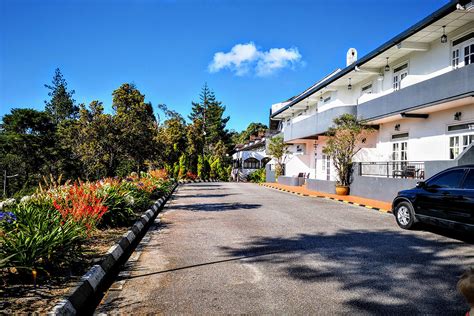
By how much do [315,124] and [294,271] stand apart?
1850cm

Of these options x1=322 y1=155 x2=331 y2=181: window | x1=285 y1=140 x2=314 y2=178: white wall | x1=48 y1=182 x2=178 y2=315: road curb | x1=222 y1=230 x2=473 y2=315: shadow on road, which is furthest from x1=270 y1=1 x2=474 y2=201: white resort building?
x1=48 y1=182 x2=178 y2=315: road curb

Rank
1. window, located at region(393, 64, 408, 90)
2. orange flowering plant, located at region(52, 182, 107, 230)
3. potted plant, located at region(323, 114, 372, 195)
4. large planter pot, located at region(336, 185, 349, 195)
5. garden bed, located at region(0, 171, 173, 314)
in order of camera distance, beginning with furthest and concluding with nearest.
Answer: large planter pot, located at region(336, 185, 349, 195)
potted plant, located at region(323, 114, 372, 195)
window, located at region(393, 64, 408, 90)
orange flowering plant, located at region(52, 182, 107, 230)
garden bed, located at region(0, 171, 173, 314)

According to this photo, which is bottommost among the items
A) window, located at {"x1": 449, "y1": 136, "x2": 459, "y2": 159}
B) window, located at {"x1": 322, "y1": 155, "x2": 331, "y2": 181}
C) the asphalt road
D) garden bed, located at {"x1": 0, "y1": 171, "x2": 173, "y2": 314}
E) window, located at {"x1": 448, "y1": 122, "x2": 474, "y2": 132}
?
the asphalt road

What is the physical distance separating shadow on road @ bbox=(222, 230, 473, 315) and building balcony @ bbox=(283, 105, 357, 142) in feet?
39.0

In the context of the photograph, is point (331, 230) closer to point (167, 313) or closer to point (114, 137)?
point (167, 313)

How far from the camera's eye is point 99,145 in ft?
43.0

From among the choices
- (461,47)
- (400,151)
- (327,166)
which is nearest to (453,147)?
(400,151)

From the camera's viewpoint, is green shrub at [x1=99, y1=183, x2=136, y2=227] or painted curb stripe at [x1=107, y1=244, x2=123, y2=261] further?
green shrub at [x1=99, y1=183, x2=136, y2=227]

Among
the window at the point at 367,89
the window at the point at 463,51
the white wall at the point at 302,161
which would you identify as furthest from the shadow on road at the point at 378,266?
the white wall at the point at 302,161

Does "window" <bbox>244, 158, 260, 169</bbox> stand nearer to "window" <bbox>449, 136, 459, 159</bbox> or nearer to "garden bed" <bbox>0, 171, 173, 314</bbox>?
"window" <bbox>449, 136, 459, 159</bbox>

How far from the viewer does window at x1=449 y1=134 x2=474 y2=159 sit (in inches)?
509

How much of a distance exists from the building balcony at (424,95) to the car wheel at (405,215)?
548cm

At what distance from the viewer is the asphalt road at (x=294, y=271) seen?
3.90m

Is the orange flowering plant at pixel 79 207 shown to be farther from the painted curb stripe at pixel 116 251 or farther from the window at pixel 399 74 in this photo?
the window at pixel 399 74
